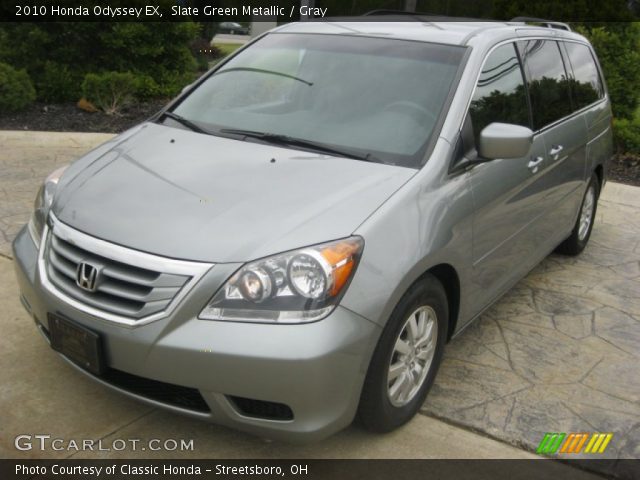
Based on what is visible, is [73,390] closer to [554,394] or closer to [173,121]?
[173,121]

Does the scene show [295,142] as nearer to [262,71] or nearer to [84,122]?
[262,71]

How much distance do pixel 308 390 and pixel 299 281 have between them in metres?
0.39

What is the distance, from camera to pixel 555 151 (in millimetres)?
4281

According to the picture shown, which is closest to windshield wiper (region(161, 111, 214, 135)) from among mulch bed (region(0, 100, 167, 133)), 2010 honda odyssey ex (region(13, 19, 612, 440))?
2010 honda odyssey ex (region(13, 19, 612, 440))

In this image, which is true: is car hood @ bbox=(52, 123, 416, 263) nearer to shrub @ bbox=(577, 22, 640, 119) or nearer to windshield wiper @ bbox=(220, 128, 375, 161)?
windshield wiper @ bbox=(220, 128, 375, 161)

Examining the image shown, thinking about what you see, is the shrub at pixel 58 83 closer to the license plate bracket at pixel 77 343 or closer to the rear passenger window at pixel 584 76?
the rear passenger window at pixel 584 76

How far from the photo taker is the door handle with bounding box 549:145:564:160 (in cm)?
423

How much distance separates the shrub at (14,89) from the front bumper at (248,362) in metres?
7.03

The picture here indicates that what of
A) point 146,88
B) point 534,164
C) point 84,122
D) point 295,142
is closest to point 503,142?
point 534,164

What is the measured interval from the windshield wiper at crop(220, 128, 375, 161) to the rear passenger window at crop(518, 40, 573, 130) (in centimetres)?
145

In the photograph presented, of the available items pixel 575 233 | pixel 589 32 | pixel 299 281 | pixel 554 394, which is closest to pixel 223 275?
pixel 299 281

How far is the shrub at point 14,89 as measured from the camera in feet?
28.3

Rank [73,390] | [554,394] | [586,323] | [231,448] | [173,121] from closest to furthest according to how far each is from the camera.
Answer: [231,448]
[73,390]
[554,394]
[173,121]
[586,323]

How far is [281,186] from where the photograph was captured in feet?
9.61
